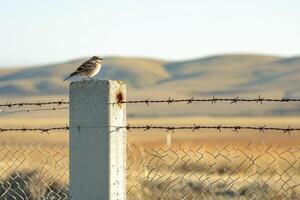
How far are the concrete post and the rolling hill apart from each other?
99472mm

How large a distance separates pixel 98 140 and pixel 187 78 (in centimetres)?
15594

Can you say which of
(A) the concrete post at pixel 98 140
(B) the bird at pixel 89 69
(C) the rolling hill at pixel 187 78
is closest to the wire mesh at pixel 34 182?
(B) the bird at pixel 89 69

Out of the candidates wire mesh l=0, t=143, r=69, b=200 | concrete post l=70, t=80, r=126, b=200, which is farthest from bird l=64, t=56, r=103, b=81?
wire mesh l=0, t=143, r=69, b=200

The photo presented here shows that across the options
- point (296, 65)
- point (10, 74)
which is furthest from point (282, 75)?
point (10, 74)

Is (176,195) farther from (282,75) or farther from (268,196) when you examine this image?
(282,75)

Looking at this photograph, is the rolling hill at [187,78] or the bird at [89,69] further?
the rolling hill at [187,78]

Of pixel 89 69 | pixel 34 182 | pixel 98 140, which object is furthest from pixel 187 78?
pixel 98 140

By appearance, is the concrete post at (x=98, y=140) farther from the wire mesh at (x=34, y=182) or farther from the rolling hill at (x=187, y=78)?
the rolling hill at (x=187, y=78)

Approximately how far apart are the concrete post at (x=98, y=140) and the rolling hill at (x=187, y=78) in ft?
326

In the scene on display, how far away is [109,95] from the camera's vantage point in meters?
5.54

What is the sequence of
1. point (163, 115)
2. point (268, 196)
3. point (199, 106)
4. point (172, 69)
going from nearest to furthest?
point (268, 196), point (163, 115), point (199, 106), point (172, 69)

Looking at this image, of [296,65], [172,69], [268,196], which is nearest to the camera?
[268,196]

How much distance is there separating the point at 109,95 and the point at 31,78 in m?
162

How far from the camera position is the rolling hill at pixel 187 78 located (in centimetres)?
12531
